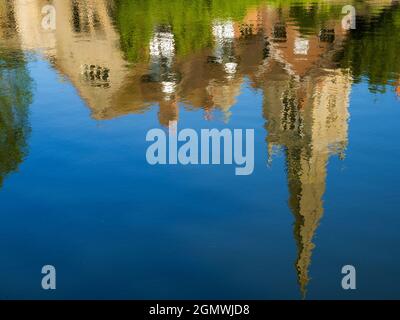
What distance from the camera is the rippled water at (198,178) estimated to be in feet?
54.5

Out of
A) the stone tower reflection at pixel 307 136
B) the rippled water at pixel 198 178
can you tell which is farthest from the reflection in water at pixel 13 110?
the stone tower reflection at pixel 307 136

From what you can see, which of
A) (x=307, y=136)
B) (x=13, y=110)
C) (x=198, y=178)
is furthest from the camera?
(x=307, y=136)

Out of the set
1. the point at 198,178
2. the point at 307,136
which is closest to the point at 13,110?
the point at 198,178

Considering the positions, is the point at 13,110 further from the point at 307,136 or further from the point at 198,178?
→ the point at 307,136

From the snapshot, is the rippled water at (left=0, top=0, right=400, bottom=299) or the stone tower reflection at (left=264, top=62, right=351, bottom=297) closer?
the rippled water at (left=0, top=0, right=400, bottom=299)

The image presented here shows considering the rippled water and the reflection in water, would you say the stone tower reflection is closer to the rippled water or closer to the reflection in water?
the rippled water

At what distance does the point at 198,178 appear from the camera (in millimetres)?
23094

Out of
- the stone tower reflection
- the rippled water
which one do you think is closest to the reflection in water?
the rippled water

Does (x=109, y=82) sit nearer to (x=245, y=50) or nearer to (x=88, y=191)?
(x=245, y=50)

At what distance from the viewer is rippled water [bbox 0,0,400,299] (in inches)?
655

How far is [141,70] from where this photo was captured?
138 ft

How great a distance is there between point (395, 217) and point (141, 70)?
26295 millimetres

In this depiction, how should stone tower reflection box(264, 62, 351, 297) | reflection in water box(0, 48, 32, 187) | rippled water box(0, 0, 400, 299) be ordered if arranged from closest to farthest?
rippled water box(0, 0, 400, 299), stone tower reflection box(264, 62, 351, 297), reflection in water box(0, 48, 32, 187)
